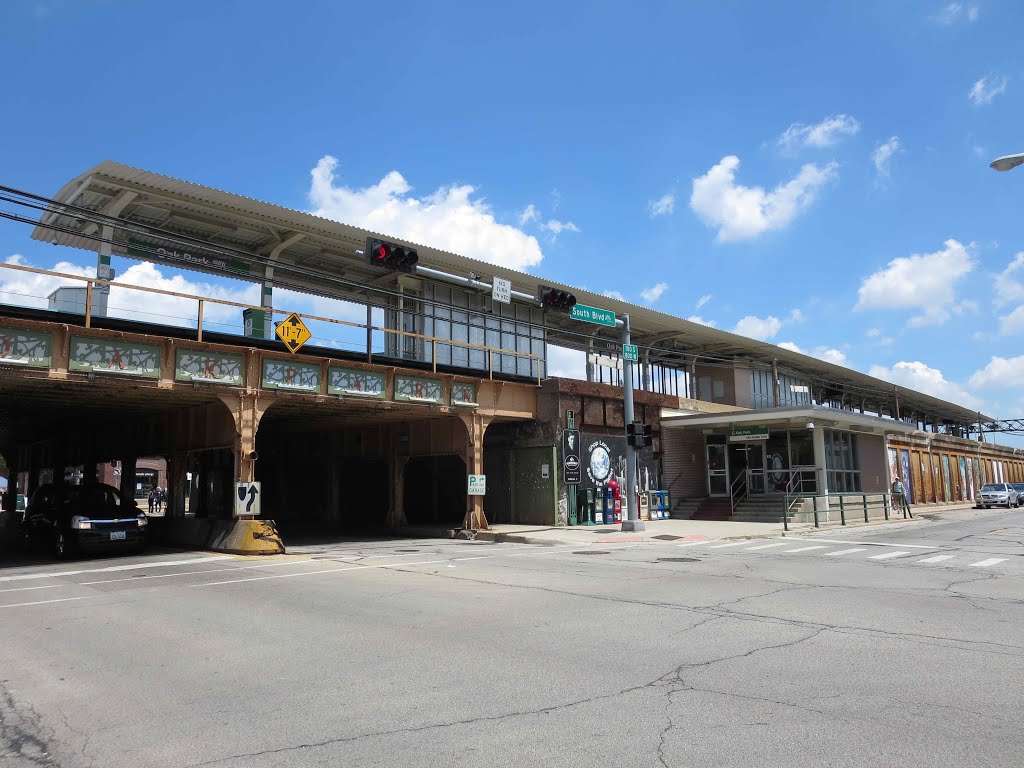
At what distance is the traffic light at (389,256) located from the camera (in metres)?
15.5

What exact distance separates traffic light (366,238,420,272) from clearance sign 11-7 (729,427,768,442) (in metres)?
19.4

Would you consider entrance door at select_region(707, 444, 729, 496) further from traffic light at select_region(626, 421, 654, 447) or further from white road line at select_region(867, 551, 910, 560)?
white road line at select_region(867, 551, 910, 560)

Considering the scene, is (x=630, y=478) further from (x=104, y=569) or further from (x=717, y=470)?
(x=104, y=569)

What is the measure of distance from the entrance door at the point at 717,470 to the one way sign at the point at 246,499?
21.5 metres

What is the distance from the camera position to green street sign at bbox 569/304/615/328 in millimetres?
21702

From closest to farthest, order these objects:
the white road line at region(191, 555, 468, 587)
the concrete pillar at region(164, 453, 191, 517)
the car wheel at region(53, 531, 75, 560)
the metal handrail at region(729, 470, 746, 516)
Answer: the white road line at region(191, 555, 468, 587) < the car wheel at region(53, 531, 75, 560) < the concrete pillar at region(164, 453, 191, 517) < the metal handrail at region(729, 470, 746, 516)

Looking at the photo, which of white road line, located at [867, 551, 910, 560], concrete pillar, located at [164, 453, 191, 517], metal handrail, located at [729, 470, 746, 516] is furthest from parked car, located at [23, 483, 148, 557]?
metal handrail, located at [729, 470, 746, 516]

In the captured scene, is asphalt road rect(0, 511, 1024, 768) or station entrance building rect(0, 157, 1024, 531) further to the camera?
station entrance building rect(0, 157, 1024, 531)

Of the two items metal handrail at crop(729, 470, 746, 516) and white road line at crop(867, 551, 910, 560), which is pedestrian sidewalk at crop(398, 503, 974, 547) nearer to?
metal handrail at crop(729, 470, 746, 516)

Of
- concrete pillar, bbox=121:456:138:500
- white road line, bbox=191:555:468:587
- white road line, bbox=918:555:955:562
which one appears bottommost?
white road line, bbox=918:555:955:562

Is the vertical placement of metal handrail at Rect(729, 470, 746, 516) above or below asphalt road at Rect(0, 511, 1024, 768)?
above

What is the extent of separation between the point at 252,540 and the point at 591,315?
11.5 m

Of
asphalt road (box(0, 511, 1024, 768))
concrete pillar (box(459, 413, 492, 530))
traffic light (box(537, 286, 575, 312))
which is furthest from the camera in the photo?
concrete pillar (box(459, 413, 492, 530))

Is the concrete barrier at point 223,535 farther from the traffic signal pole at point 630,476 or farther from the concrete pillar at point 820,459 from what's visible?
the concrete pillar at point 820,459
